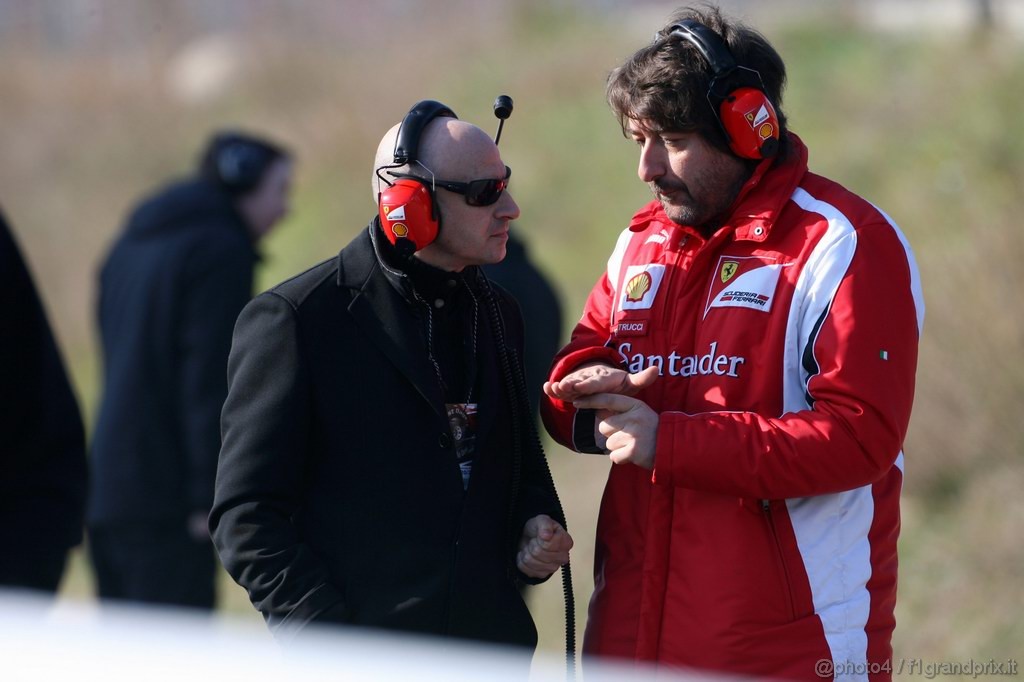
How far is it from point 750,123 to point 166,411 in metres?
3.38

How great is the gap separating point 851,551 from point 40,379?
6.40 feet

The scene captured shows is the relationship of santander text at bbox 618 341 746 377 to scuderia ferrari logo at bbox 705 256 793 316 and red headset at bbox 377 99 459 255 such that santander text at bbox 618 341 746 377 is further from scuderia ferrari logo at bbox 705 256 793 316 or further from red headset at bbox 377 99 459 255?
red headset at bbox 377 99 459 255

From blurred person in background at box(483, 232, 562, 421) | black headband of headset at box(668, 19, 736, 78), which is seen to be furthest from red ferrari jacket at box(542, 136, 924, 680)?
blurred person in background at box(483, 232, 562, 421)

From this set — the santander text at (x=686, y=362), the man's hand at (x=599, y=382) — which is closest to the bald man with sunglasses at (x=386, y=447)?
the man's hand at (x=599, y=382)

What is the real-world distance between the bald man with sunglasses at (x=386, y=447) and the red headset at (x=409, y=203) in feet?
0.04

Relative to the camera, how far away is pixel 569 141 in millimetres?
16422

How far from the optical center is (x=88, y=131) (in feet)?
71.2

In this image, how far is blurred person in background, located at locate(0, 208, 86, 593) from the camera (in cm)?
296

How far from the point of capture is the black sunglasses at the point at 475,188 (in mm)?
2908

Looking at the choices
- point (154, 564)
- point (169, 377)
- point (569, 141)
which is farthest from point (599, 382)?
point (569, 141)

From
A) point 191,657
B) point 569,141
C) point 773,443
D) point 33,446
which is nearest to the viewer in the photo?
point 191,657

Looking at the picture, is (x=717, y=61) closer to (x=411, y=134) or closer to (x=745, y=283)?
(x=745, y=283)

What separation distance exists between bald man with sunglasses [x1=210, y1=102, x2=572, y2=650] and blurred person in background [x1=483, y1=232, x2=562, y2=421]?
2093 millimetres

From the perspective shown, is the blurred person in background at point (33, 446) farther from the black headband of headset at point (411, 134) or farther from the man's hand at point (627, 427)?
the man's hand at point (627, 427)
